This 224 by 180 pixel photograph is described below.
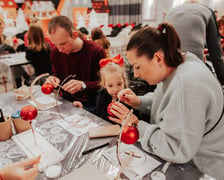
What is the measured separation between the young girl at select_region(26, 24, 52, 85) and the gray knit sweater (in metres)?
2.92

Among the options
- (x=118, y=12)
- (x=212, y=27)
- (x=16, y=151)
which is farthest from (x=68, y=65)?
(x=118, y=12)

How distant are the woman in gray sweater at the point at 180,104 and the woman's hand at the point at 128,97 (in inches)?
10.0

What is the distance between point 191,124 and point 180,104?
0.11m

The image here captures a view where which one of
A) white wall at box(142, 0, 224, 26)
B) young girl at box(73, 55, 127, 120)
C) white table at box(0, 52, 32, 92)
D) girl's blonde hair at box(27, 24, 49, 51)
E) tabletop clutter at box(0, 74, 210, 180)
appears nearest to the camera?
tabletop clutter at box(0, 74, 210, 180)

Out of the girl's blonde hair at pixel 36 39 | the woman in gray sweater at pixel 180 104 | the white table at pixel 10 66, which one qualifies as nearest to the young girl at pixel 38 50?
the girl's blonde hair at pixel 36 39

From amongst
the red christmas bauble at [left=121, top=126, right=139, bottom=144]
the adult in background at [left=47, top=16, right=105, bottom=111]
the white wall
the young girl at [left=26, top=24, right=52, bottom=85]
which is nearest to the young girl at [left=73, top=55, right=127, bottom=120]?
the adult in background at [left=47, top=16, right=105, bottom=111]

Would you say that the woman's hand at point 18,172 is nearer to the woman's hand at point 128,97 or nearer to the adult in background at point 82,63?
the woman's hand at point 128,97

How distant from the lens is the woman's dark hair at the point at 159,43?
107cm

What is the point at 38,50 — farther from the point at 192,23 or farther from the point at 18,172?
the point at 18,172

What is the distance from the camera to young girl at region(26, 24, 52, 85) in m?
3.46

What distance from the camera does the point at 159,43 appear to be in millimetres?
1081

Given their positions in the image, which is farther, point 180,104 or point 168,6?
point 168,6

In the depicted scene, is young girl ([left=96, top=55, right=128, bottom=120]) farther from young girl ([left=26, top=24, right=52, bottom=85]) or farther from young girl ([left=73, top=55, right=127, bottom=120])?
young girl ([left=26, top=24, right=52, bottom=85])

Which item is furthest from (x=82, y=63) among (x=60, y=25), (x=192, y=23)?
(x=192, y=23)
